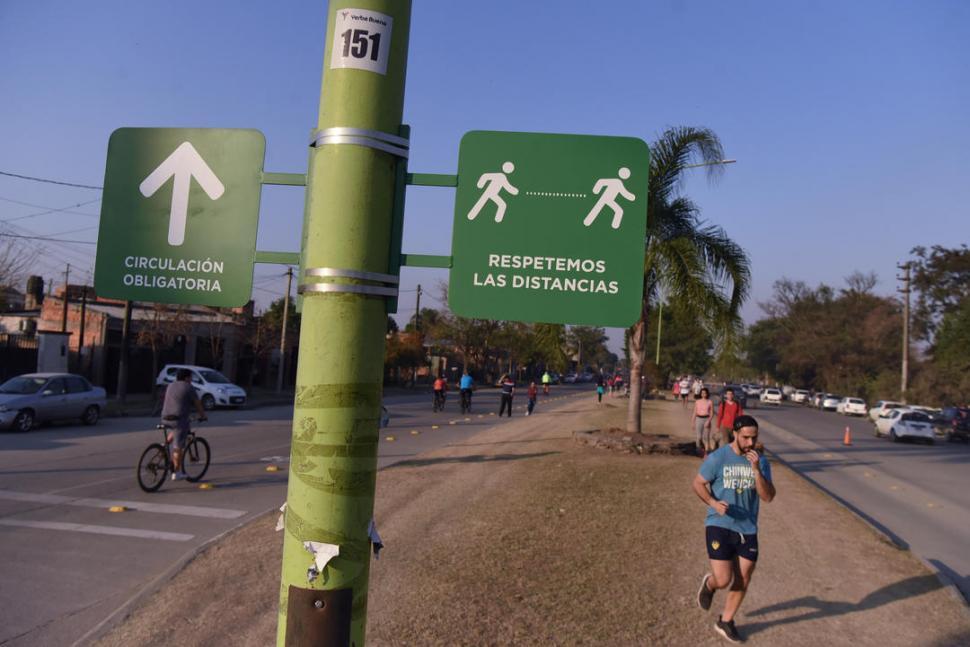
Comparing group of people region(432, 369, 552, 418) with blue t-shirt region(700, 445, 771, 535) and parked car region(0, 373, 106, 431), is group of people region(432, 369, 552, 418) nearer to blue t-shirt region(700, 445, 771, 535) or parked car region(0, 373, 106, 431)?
parked car region(0, 373, 106, 431)

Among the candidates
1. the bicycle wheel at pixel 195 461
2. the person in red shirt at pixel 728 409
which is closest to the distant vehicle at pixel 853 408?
the person in red shirt at pixel 728 409

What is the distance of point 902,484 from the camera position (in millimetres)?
16312

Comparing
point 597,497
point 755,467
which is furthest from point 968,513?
point 755,467

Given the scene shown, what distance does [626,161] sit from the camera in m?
2.63

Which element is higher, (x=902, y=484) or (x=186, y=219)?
(x=186, y=219)

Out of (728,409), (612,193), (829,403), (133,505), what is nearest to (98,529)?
(133,505)

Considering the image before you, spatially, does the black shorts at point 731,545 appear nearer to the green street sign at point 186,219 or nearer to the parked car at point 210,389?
the green street sign at point 186,219

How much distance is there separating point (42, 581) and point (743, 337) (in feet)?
44.8

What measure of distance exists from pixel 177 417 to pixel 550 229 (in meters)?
10.1

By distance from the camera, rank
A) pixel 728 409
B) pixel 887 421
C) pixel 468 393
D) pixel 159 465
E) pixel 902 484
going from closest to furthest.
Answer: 1. pixel 159 465
2. pixel 728 409
3. pixel 902 484
4. pixel 468 393
5. pixel 887 421

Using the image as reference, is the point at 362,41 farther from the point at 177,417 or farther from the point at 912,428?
the point at 912,428

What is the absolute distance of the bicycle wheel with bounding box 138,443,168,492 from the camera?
10672mm

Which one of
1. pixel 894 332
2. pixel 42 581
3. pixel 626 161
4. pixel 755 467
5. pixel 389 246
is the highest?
pixel 894 332

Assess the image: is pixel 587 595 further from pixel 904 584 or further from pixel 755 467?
pixel 904 584
